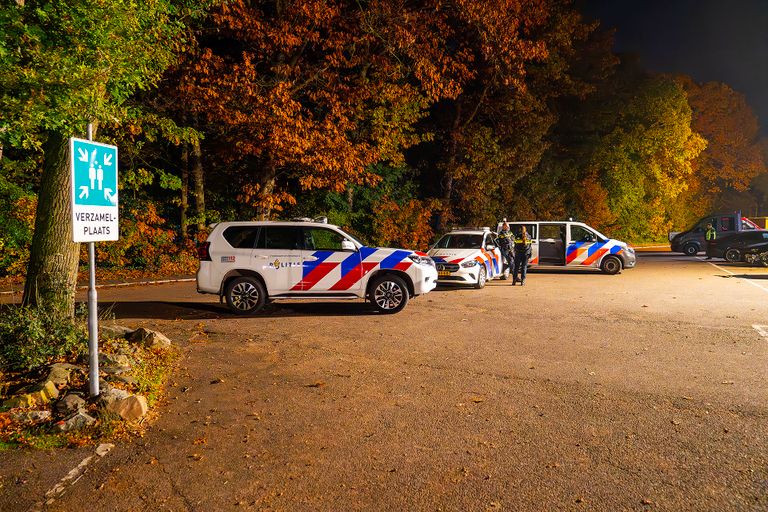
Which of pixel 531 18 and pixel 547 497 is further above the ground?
pixel 531 18

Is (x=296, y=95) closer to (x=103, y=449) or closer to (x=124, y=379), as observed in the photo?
(x=124, y=379)

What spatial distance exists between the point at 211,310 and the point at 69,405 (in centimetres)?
670

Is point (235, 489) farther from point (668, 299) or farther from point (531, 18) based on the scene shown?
point (531, 18)

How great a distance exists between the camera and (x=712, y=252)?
85.5ft

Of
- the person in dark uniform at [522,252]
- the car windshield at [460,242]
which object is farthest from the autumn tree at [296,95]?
the person in dark uniform at [522,252]

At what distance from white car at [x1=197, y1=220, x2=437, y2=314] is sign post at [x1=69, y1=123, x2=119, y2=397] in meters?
5.48

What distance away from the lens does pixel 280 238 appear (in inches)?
444

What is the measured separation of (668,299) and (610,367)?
726 centimetres

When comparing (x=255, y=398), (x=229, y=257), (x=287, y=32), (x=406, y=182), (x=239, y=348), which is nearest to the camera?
(x=255, y=398)

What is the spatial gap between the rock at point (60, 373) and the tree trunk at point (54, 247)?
159 centimetres

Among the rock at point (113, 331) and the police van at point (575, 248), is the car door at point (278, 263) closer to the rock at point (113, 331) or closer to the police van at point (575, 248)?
the rock at point (113, 331)

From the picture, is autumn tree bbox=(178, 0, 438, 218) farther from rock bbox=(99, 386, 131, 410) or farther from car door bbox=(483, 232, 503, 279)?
rock bbox=(99, 386, 131, 410)

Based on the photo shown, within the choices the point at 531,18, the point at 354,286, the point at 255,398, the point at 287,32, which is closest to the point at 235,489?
the point at 255,398

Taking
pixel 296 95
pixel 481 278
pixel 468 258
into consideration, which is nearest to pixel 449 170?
pixel 296 95
